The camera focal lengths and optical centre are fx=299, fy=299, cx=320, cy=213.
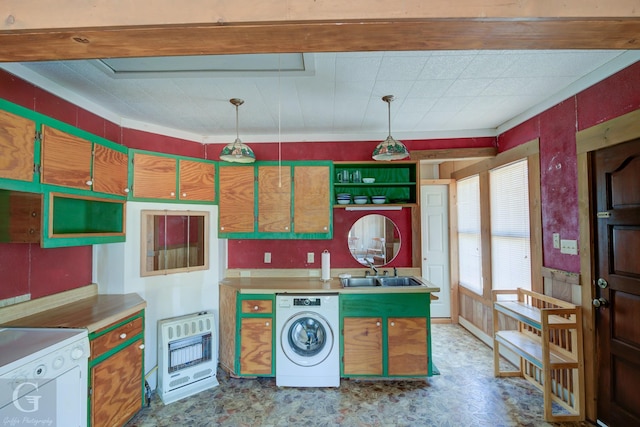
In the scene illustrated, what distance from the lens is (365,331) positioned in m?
2.86

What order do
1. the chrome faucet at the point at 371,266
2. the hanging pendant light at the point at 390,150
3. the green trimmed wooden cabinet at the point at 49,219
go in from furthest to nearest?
1. the chrome faucet at the point at 371,266
2. the hanging pendant light at the point at 390,150
3. the green trimmed wooden cabinet at the point at 49,219

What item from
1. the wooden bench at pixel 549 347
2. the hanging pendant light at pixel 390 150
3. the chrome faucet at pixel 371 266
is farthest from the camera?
the chrome faucet at pixel 371 266

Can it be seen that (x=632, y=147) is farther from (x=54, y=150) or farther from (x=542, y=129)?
(x=54, y=150)

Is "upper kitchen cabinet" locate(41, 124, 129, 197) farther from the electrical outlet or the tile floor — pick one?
the electrical outlet

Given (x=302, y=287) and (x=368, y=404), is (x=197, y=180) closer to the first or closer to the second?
(x=302, y=287)

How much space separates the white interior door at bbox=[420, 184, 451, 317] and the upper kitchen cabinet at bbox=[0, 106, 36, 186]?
4.24 metres

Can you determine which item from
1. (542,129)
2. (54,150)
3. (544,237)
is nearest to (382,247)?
(544,237)

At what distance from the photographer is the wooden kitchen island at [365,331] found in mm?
2838

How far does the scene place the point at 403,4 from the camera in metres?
0.99

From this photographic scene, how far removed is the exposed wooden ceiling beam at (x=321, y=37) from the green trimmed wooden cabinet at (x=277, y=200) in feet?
7.07

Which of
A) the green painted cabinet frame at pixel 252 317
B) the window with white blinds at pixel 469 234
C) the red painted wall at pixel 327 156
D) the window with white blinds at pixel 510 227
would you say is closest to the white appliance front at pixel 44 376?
the red painted wall at pixel 327 156

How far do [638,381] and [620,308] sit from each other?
45cm

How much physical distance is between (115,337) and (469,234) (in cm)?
407

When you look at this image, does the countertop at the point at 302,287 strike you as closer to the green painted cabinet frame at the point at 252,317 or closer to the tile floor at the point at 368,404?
the green painted cabinet frame at the point at 252,317
